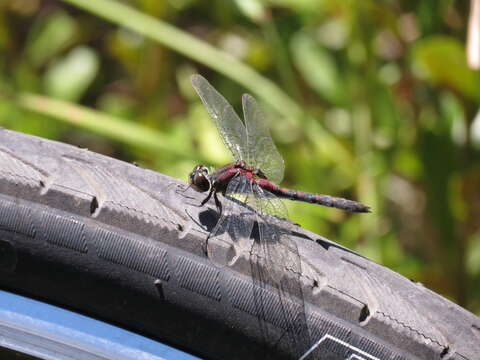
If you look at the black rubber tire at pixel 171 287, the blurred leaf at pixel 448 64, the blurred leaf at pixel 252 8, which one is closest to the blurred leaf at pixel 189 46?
the blurred leaf at pixel 252 8

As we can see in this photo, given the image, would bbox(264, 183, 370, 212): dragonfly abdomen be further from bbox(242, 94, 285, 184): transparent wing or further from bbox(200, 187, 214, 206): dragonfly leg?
bbox(200, 187, 214, 206): dragonfly leg

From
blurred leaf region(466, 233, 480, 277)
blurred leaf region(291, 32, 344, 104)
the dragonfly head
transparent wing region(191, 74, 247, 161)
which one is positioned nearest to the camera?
the dragonfly head

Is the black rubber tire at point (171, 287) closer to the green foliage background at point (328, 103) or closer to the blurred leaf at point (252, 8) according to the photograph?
the green foliage background at point (328, 103)

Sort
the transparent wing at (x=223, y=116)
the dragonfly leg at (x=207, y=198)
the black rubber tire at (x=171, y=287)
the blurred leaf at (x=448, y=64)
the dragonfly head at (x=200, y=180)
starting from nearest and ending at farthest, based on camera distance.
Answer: the black rubber tire at (x=171, y=287)
the dragonfly leg at (x=207, y=198)
the dragonfly head at (x=200, y=180)
the transparent wing at (x=223, y=116)
the blurred leaf at (x=448, y=64)

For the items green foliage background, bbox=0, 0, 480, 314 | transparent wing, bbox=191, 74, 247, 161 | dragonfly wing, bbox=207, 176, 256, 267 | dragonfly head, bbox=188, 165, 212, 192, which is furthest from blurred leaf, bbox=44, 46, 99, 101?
dragonfly wing, bbox=207, 176, 256, 267

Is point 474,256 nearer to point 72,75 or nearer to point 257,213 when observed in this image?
point 257,213

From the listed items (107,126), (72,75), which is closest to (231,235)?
(107,126)

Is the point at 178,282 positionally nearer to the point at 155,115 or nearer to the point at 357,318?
the point at 357,318
